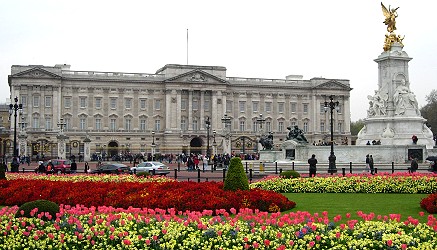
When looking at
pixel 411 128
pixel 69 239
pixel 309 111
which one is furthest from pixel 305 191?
pixel 309 111

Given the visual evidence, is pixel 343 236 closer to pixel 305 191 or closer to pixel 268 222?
pixel 268 222

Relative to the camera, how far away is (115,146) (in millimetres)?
95125

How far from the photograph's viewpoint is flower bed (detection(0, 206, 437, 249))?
9.75m

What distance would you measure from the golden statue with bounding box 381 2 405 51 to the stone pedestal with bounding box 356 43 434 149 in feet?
1.32

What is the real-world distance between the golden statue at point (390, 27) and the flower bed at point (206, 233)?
35706 millimetres

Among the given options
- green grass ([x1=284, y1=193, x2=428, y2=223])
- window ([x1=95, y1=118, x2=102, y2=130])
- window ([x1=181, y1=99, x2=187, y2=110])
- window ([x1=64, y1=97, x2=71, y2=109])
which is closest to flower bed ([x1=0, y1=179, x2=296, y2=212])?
green grass ([x1=284, y1=193, x2=428, y2=223])

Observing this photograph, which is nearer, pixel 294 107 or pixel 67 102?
pixel 67 102

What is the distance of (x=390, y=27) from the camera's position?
148 ft

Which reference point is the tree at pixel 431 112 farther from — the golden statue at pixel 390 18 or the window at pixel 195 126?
the golden statue at pixel 390 18

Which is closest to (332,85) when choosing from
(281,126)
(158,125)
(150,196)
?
(281,126)

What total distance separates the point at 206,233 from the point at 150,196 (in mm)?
6257

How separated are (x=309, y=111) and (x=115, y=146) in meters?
35.1

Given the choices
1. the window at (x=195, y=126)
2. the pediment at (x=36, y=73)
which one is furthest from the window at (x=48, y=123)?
the window at (x=195, y=126)

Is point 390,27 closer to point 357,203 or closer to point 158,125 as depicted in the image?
point 357,203
